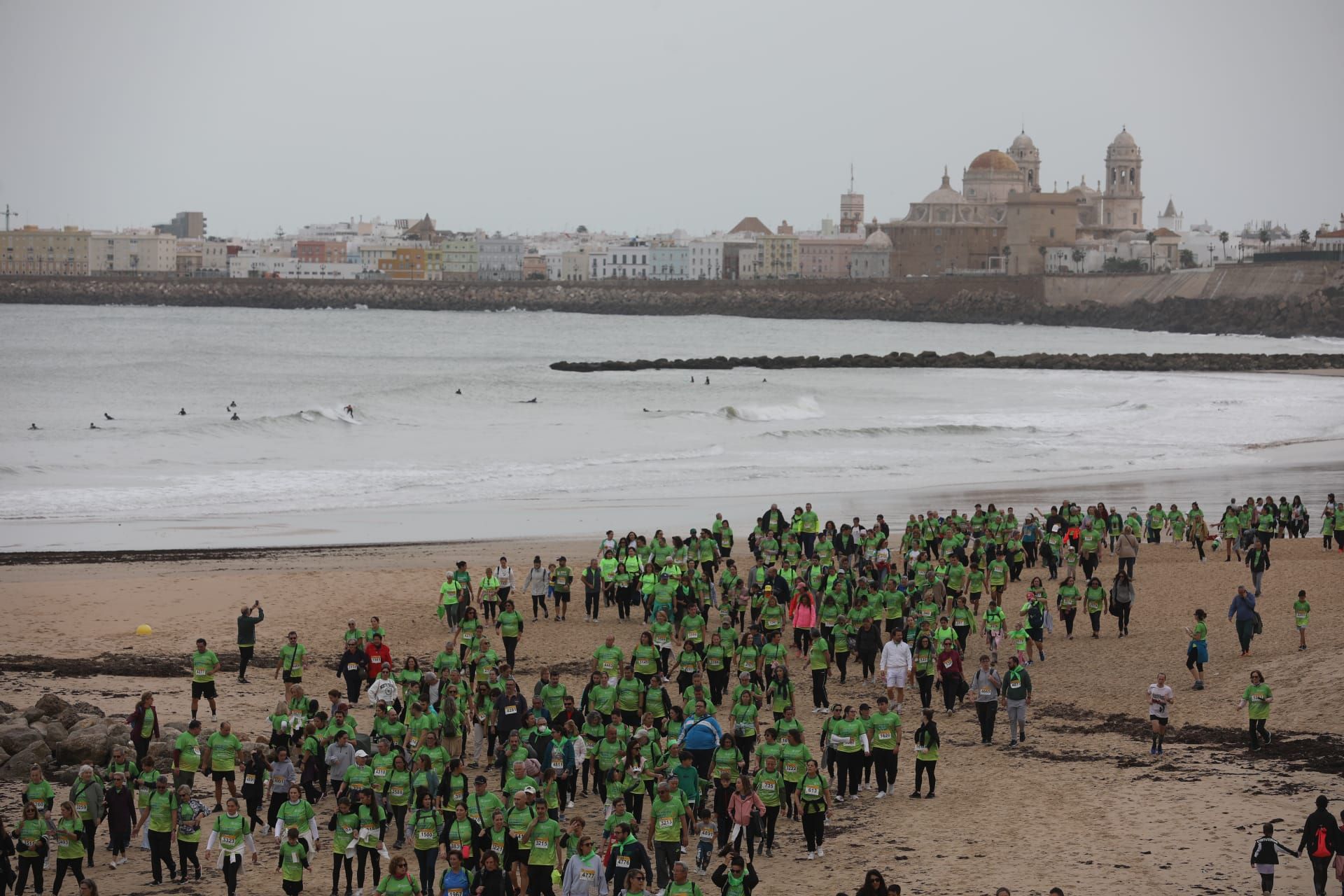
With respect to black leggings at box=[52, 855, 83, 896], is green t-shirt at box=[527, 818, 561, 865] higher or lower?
higher

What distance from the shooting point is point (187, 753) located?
1176 cm

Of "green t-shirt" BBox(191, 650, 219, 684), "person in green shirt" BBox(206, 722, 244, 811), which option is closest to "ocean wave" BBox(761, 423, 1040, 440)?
"green t-shirt" BBox(191, 650, 219, 684)

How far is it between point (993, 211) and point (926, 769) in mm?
158799

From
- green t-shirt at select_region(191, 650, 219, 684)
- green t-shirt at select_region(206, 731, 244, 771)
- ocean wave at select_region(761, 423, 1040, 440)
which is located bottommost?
green t-shirt at select_region(206, 731, 244, 771)

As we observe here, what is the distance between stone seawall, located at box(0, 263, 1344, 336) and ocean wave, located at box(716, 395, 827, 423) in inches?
2749

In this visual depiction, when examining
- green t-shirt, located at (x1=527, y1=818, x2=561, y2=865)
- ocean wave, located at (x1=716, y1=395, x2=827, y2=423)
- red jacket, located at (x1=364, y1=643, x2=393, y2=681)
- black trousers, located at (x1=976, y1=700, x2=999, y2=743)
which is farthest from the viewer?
ocean wave, located at (x1=716, y1=395, x2=827, y2=423)

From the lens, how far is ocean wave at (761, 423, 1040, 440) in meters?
44.0

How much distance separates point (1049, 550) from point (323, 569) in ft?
31.6

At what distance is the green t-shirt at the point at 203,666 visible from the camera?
46.6 ft

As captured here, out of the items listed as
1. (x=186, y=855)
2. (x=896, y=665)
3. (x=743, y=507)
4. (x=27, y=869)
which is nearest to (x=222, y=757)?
(x=186, y=855)

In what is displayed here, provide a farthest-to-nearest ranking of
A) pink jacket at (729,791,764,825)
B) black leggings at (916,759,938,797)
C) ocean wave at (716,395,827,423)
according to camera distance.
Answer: ocean wave at (716,395,827,423)
black leggings at (916,759,938,797)
pink jacket at (729,791,764,825)

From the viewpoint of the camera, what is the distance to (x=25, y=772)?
502 inches

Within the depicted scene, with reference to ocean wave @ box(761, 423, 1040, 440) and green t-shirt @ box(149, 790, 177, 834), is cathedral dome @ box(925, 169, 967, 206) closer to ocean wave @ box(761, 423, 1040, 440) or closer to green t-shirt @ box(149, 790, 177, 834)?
ocean wave @ box(761, 423, 1040, 440)

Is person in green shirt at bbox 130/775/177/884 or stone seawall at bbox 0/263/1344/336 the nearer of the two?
person in green shirt at bbox 130/775/177/884
